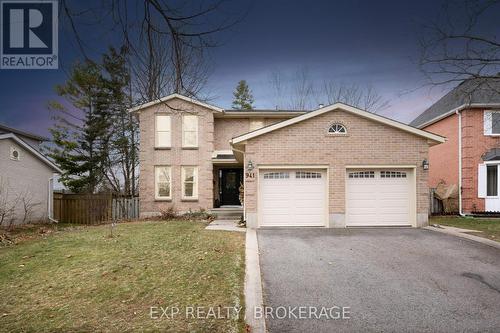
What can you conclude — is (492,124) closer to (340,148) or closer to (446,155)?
(446,155)

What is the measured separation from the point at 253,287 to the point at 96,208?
1493 cm

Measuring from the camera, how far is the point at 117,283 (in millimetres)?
5941

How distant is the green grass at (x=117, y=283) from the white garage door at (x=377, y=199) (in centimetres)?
570

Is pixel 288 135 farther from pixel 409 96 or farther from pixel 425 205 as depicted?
pixel 425 205

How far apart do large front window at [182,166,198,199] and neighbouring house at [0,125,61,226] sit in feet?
26.6

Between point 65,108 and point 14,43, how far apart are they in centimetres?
2123

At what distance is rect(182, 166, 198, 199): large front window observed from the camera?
17.9m

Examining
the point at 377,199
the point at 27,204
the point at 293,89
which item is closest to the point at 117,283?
the point at 377,199

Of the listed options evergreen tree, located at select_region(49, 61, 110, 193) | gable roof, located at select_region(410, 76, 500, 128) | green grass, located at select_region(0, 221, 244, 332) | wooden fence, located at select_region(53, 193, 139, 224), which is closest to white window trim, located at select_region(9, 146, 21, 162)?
wooden fence, located at select_region(53, 193, 139, 224)

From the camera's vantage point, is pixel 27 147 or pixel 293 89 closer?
pixel 27 147

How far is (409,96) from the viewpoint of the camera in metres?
8.73

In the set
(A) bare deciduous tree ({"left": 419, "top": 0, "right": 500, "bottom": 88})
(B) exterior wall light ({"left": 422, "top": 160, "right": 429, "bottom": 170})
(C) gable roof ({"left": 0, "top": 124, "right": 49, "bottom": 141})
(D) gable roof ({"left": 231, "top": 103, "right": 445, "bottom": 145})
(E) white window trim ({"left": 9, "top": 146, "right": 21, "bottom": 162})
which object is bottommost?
(B) exterior wall light ({"left": 422, "top": 160, "right": 429, "bottom": 170})

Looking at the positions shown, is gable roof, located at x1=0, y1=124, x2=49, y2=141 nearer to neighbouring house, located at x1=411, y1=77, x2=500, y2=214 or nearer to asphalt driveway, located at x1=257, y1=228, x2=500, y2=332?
asphalt driveway, located at x1=257, y1=228, x2=500, y2=332

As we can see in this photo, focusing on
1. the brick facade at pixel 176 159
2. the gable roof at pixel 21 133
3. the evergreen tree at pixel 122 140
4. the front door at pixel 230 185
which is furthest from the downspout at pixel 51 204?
the front door at pixel 230 185
